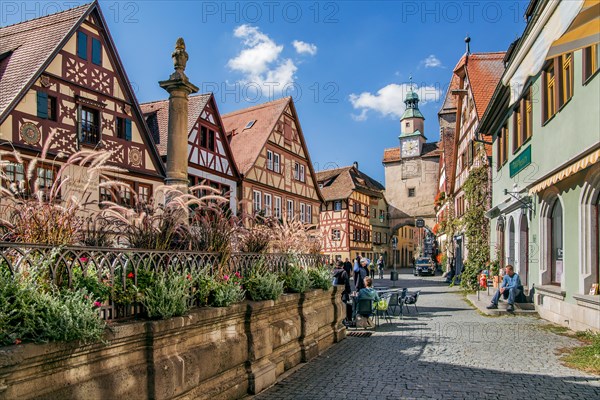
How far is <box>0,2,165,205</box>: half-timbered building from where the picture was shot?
16.3 meters

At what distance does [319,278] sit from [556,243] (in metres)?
7.08

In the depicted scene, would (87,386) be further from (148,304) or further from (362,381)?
(362,381)

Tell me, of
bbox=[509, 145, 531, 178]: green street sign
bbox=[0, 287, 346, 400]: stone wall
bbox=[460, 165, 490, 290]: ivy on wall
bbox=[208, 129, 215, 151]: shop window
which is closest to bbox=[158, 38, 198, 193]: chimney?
bbox=[0, 287, 346, 400]: stone wall

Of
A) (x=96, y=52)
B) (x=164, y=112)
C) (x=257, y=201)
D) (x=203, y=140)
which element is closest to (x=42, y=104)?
(x=96, y=52)

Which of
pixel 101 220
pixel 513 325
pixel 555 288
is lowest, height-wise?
pixel 513 325

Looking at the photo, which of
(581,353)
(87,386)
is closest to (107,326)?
(87,386)

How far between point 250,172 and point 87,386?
25.3 metres

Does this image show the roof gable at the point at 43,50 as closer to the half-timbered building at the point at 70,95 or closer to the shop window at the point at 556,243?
the half-timbered building at the point at 70,95

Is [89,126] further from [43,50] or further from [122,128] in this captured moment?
[43,50]

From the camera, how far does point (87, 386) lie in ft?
13.0

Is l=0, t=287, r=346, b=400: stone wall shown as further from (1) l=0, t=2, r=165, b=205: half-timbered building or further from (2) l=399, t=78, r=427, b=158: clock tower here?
(2) l=399, t=78, r=427, b=158: clock tower

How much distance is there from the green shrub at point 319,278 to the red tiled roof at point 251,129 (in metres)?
18.7

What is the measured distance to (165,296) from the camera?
496 centimetres

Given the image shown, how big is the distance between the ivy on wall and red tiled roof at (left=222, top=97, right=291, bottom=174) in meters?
11.2
